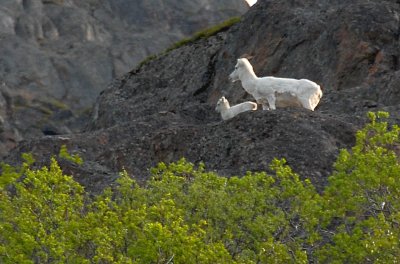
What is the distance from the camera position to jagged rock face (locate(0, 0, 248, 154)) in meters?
152

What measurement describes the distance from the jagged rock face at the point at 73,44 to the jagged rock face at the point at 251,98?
78.0 metres

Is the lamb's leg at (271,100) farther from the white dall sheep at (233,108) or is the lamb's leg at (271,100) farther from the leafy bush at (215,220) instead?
the leafy bush at (215,220)

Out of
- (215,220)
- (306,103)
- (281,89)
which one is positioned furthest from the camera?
(306,103)

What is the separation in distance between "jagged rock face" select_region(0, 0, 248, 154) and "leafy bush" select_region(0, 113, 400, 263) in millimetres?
118996

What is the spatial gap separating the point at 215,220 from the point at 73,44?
489ft

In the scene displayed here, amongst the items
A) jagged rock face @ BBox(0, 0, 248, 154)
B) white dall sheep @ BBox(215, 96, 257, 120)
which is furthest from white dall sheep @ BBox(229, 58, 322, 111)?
jagged rock face @ BBox(0, 0, 248, 154)

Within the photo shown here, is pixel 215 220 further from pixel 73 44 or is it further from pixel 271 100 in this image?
pixel 73 44

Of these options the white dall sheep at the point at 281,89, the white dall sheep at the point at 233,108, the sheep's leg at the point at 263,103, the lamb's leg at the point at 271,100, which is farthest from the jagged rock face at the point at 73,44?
the lamb's leg at the point at 271,100

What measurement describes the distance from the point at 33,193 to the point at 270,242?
5949mm

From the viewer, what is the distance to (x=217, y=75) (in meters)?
61.5

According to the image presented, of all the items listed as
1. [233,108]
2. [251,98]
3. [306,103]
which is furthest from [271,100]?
[251,98]

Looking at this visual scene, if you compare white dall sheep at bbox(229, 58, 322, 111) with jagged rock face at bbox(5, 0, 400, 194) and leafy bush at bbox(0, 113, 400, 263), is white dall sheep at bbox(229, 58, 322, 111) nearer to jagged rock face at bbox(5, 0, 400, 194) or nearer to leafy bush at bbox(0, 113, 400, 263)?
jagged rock face at bbox(5, 0, 400, 194)

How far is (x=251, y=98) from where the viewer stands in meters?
50.6

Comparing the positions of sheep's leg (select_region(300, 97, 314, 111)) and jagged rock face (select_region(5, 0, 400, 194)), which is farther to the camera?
sheep's leg (select_region(300, 97, 314, 111))
